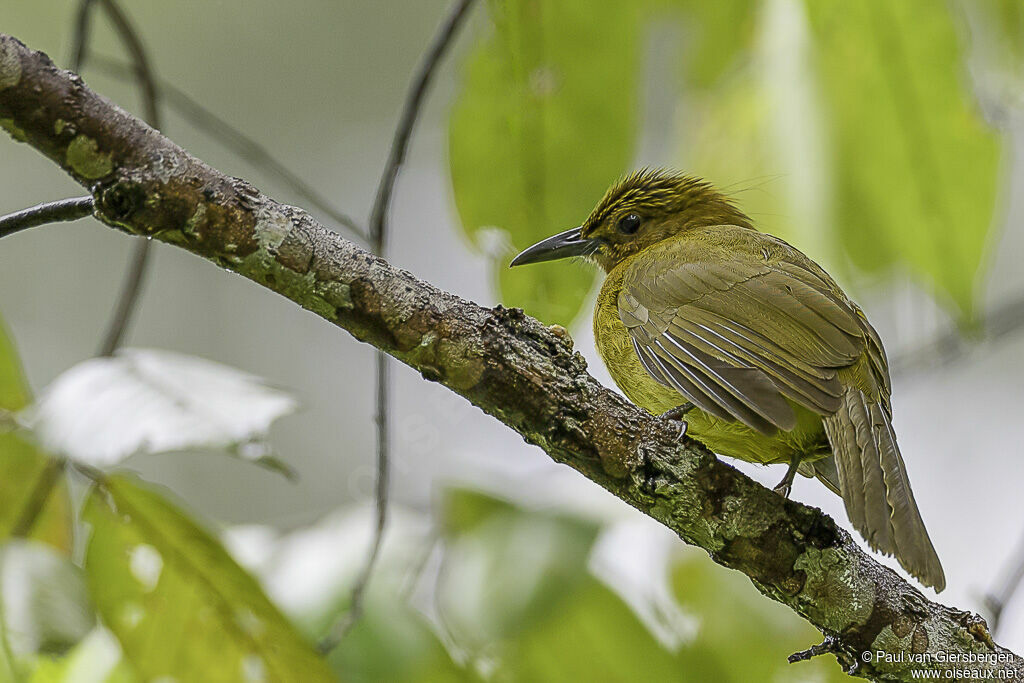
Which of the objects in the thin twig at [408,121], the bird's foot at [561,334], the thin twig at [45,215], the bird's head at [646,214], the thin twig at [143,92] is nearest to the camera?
the thin twig at [45,215]

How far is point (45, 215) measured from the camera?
3.62 feet

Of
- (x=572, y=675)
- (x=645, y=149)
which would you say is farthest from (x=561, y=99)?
(x=645, y=149)

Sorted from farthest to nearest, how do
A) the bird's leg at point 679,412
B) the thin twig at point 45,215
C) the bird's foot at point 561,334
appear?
the bird's leg at point 679,412
the bird's foot at point 561,334
the thin twig at point 45,215

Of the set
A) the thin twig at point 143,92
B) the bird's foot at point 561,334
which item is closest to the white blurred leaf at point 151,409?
the thin twig at point 143,92

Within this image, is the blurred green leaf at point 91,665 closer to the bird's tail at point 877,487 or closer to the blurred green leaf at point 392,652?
the blurred green leaf at point 392,652

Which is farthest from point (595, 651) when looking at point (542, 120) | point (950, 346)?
point (950, 346)

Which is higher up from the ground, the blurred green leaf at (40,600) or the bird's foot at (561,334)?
the bird's foot at (561,334)

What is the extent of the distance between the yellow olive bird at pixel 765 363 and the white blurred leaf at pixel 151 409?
1.61ft

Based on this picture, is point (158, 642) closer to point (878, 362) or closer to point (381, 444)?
point (381, 444)

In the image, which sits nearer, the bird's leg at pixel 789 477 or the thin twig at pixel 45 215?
the thin twig at pixel 45 215

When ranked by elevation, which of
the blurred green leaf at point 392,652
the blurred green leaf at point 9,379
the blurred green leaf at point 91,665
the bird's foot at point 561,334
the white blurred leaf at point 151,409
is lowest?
the blurred green leaf at point 91,665

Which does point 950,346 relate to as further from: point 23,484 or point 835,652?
point 23,484

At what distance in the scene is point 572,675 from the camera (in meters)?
1.89

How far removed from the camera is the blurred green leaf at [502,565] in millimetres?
1797
